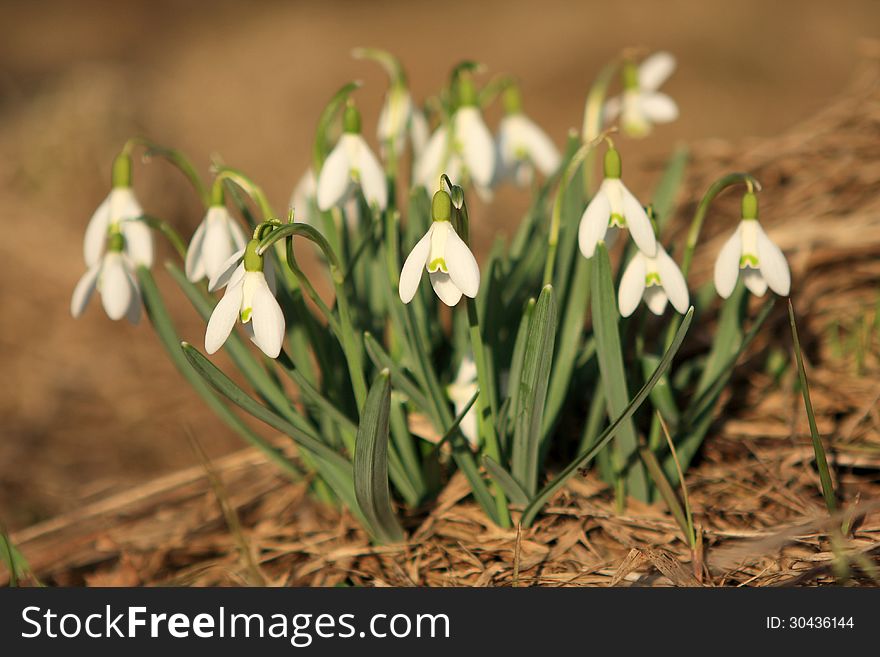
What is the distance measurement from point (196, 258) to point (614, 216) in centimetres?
63

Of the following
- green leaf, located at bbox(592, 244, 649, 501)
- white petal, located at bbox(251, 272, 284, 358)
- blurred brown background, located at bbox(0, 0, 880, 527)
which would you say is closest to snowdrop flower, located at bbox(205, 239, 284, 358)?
white petal, located at bbox(251, 272, 284, 358)

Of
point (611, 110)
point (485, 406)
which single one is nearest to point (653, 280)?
point (485, 406)

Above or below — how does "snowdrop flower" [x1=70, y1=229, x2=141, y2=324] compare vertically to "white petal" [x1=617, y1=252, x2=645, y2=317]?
above

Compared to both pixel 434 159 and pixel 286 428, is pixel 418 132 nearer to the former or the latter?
pixel 434 159

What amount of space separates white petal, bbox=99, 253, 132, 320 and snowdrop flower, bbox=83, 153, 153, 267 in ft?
0.16

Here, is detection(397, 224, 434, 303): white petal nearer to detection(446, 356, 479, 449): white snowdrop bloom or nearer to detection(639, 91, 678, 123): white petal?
detection(446, 356, 479, 449): white snowdrop bloom

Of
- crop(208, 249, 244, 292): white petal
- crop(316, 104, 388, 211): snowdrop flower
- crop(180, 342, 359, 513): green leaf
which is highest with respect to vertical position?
crop(316, 104, 388, 211): snowdrop flower

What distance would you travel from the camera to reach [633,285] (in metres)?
1.11

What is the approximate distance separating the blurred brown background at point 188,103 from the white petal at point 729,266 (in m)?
1.44

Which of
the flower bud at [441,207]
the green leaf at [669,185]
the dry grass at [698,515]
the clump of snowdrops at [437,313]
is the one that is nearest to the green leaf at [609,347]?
the clump of snowdrops at [437,313]

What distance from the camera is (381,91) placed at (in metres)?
5.32

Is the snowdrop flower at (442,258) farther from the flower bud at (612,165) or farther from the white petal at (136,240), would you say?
the white petal at (136,240)

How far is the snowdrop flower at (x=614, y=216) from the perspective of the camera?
42.1 inches

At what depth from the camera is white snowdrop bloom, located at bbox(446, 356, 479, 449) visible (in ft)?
4.27
